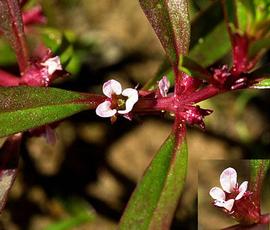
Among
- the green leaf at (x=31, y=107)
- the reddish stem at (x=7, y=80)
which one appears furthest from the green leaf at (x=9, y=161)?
the green leaf at (x=31, y=107)

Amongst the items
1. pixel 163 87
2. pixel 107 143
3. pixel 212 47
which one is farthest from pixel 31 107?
pixel 107 143

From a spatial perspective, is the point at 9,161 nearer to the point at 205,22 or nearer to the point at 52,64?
the point at 52,64

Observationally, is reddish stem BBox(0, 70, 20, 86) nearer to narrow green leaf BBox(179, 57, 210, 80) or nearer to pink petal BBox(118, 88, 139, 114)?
pink petal BBox(118, 88, 139, 114)

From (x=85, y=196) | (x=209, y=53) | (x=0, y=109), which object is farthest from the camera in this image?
(x=85, y=196)

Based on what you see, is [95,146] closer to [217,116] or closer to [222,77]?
[217,116]

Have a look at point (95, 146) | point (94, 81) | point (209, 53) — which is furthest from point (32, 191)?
point (209, 53)
